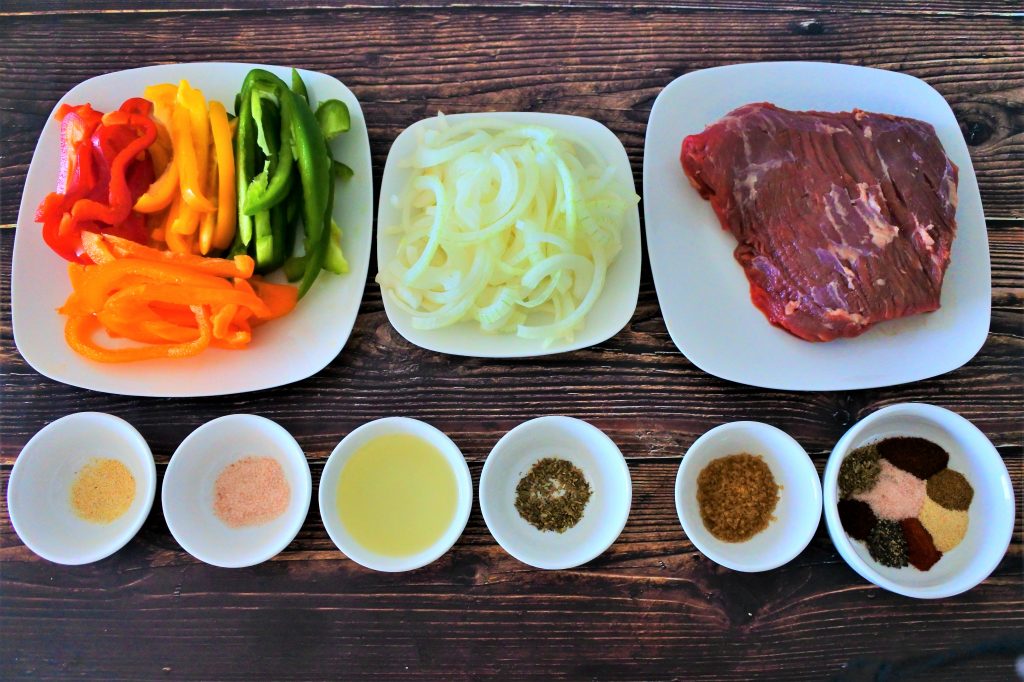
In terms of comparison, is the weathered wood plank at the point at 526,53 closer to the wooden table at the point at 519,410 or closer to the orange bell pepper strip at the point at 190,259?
the wooden table at the point at 519,410

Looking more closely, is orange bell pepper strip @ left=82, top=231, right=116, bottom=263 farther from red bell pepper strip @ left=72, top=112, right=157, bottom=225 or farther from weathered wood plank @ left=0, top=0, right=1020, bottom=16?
weathered wood plank @ left=0, top=0, right=1020, bottom=16

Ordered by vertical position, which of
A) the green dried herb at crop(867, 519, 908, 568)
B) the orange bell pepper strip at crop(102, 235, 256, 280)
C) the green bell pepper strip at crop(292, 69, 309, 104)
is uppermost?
the green bell pepper strip at crop(292, 69, 309, 104)

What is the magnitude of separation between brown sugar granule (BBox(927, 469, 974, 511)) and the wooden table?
277 mm

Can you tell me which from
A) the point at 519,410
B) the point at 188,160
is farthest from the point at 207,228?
the point at 519,410

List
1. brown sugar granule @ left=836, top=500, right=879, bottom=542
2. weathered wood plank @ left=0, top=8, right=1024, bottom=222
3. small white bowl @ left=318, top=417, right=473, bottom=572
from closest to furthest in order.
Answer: small white bowl @ left=318, top=417, right=473, bottom=572
brown sugar granule @ left=836, top=500, right=879, bottom=542
weathered wood plank @ left=0, top=8, right=1024, bottom=222

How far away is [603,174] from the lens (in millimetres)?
2262

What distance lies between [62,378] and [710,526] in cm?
205

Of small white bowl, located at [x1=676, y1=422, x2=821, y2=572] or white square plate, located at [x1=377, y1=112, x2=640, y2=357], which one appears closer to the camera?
small white bowl, located at [x1=676, y1=422, x2=821, y2=572]

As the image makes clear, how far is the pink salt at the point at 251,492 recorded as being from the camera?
7.02ft

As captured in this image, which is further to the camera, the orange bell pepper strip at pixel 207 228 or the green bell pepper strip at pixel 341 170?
the green bell pepper strip at pixel 341 170

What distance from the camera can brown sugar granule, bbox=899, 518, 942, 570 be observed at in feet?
6.89

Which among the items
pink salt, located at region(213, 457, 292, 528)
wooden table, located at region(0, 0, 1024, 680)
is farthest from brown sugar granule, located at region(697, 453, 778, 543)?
pink salt, located at region(213, 457, 292, 528)

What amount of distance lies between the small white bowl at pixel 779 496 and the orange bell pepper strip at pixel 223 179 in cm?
159

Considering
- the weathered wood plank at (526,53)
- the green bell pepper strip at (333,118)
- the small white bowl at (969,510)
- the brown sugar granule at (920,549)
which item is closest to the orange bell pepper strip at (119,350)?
the green bell pepper strip at (333,118)
